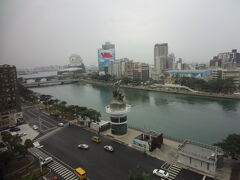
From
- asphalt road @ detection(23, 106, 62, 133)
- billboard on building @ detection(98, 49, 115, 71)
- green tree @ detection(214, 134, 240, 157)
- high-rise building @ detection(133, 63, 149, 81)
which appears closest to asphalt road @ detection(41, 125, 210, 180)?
green tree @ detection(214, 134, 240, 157)

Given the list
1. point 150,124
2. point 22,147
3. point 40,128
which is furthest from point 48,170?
point 150,124

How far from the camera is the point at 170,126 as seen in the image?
19.0 meters

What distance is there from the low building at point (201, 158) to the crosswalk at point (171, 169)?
625 mm

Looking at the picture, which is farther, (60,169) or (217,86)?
(217,86)

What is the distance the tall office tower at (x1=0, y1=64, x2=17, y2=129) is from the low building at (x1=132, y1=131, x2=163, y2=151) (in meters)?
14.4

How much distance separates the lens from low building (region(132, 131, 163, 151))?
11234 mm

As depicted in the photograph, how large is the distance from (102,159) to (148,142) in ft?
10.5

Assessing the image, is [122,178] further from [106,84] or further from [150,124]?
[106,84]

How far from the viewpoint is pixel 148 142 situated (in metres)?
11.2

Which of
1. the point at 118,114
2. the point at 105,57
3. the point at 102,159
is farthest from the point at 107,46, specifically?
the point at 102,159

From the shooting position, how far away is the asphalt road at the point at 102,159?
29.9 ft

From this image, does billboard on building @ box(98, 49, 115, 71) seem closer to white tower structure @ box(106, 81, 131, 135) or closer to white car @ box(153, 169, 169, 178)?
white tower structure @ box(106, 81, 131, 135)

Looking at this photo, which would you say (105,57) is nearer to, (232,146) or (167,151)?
(167,151)

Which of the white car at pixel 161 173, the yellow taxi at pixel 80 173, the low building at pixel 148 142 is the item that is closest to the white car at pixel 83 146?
the yellow taxi at pixel 80 173
